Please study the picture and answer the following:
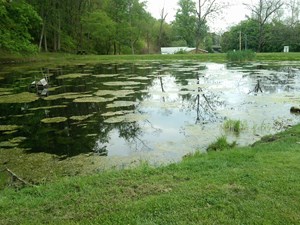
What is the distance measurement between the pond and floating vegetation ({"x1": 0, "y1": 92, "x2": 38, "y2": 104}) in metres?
0.04

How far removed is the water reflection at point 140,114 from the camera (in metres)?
6.84

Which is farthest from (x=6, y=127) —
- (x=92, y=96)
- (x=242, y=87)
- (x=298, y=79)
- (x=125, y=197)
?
(x=298, y=79)

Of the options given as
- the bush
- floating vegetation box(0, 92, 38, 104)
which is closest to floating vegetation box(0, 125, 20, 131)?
floating vegetation box(0, 92, 38, 104)

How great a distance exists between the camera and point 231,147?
6.21 meters

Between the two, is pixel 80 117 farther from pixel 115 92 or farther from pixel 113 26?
pixel 113 26

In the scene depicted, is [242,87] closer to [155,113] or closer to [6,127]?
[155,113]

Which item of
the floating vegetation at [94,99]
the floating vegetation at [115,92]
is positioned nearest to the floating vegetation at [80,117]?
the floating vegetation at [94,99]

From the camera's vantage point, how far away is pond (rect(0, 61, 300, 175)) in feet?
21.8

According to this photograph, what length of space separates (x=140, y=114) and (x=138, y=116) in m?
0.29

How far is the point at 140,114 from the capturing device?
9523 mm

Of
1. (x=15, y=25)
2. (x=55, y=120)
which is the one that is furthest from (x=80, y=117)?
(x=15, y=25)

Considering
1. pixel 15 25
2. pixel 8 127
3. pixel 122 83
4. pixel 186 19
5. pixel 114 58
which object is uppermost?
pixel 186 19

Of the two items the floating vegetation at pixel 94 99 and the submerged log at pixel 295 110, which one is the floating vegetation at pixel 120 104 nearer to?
the floating vegetation at pixel 94 99

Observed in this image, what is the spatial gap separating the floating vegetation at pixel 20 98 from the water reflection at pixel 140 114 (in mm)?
148
